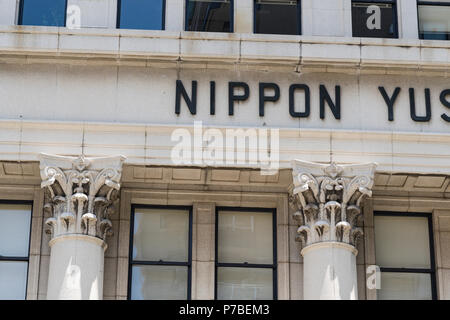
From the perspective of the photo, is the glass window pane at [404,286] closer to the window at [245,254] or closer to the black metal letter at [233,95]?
the window at [245,254]

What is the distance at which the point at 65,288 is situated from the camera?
101 feet

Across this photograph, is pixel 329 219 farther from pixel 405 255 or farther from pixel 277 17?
pixel 277 17

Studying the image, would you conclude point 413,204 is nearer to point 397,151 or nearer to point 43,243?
point 397,151

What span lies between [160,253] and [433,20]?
8892mm

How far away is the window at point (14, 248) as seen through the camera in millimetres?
32500

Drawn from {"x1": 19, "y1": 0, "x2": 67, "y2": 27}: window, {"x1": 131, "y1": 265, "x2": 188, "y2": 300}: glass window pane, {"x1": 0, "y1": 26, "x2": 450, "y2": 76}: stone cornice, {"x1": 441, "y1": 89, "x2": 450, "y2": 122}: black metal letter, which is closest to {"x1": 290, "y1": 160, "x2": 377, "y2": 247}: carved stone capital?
{"x1": 441, "y1": 89, "x2": 450, "y2": 122}: black metal letter

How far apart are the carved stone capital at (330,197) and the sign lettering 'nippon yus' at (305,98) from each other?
4.69ft

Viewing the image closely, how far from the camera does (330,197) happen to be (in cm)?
3206

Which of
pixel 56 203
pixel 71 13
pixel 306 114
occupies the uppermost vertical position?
pixel 71 13

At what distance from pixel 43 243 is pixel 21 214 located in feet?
3.51

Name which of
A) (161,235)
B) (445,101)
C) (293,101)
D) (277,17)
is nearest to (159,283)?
(161,235)

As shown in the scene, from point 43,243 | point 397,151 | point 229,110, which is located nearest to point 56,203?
point 43,243

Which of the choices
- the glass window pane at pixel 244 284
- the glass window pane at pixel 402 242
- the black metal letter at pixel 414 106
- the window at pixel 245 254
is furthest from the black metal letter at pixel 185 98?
the glass window pane at pixel 402 242

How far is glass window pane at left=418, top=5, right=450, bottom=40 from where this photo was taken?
3503 cm
